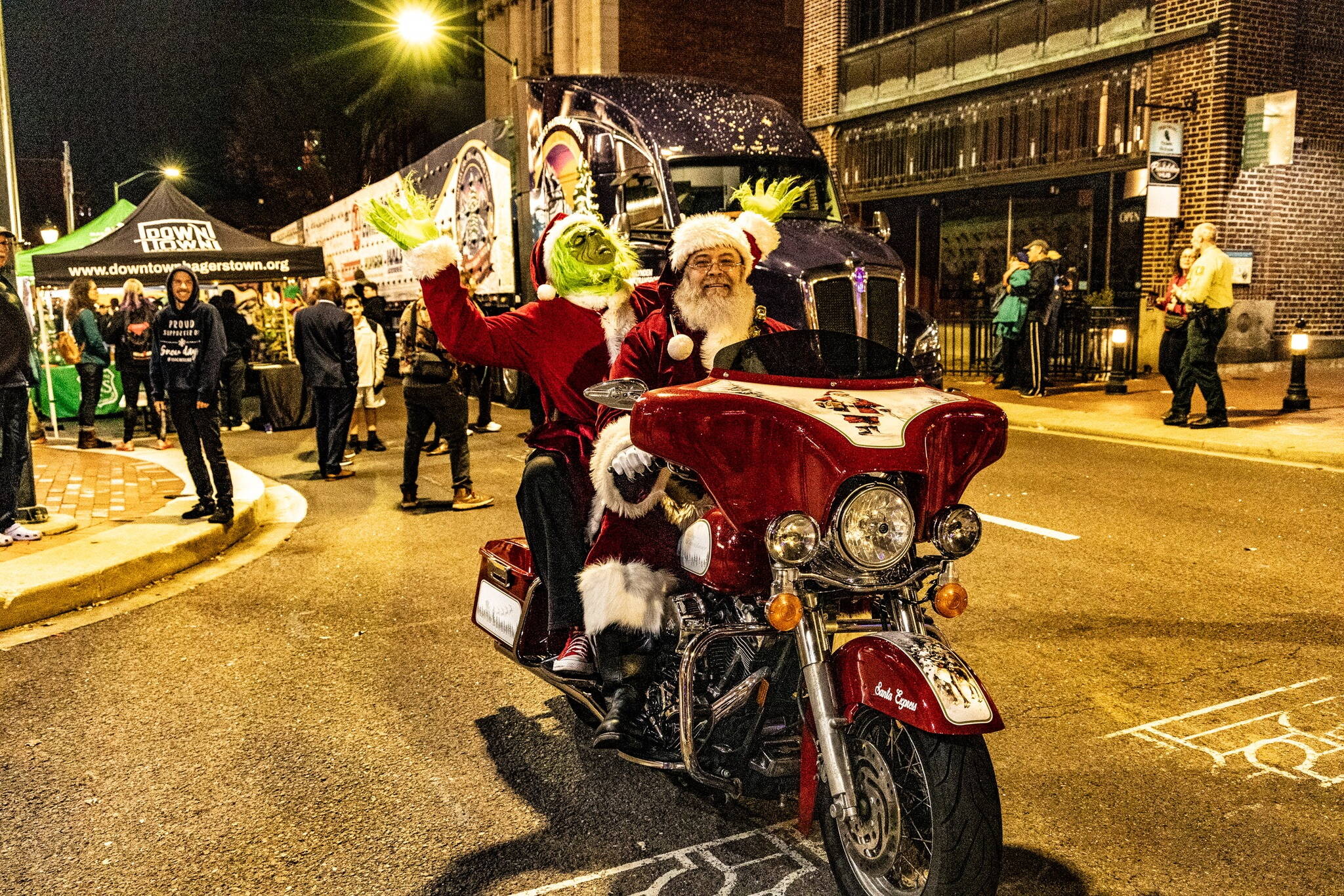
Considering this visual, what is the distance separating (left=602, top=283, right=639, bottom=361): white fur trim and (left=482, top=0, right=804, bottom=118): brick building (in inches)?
1106

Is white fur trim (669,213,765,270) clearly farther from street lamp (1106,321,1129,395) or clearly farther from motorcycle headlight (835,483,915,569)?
street lamp (1106,321,1129,395)

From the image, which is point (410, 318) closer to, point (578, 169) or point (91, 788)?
point (578, 169)

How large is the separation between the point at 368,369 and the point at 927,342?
610 cm

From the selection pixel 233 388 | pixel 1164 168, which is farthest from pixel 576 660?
pixel 1164 168

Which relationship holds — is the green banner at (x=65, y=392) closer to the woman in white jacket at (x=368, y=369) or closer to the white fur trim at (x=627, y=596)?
the woman in white jacket at (x=368, y=369)

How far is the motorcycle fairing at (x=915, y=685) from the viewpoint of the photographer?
2.65m

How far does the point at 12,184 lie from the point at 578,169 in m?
6.00

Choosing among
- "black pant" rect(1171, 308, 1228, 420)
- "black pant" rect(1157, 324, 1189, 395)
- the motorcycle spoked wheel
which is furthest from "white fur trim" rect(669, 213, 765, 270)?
"black pant" rect(1157, 324, 1189, 395)

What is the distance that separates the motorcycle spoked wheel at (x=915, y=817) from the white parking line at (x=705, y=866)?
0.78 ft

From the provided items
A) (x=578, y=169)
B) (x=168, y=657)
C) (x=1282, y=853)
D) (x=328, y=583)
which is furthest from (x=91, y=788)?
(x=578, y=169)

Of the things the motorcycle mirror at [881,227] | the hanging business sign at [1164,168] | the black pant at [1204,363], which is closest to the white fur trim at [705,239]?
the motorcycle mirror at [881,227]

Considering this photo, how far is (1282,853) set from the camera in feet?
10.8

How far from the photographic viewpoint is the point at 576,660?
3887 mm

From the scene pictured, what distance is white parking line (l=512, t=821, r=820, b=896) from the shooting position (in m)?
3.17
